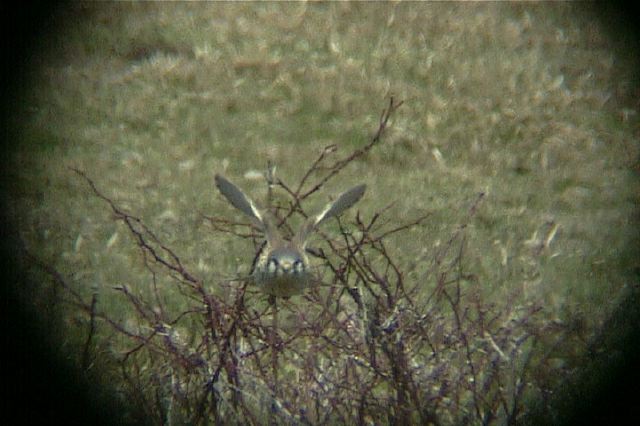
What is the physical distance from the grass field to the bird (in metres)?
1.37

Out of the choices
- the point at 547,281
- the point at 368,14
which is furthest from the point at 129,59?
the point at 547,281

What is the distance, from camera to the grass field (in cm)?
546

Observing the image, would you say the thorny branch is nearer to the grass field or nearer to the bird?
the bird

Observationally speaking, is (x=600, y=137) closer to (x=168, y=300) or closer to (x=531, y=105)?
(x=531, y=105)

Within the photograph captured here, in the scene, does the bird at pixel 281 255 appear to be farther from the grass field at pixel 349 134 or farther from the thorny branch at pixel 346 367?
the grass field at pixel 349 134

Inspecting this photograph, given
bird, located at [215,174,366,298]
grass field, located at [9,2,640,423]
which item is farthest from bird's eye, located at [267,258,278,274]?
grass field, located at [9,2,640,423]

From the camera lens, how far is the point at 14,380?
12.6 feet

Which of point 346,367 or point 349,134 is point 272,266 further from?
point 349,134

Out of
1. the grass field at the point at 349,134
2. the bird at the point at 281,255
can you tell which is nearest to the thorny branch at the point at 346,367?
the bird at the point at 281,255

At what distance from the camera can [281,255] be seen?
3.02 m

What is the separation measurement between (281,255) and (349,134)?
13.1 ft

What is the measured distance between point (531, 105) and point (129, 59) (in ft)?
9.68

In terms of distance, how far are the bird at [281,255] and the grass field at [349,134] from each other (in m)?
1.37

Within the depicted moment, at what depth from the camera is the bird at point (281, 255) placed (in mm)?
2984
